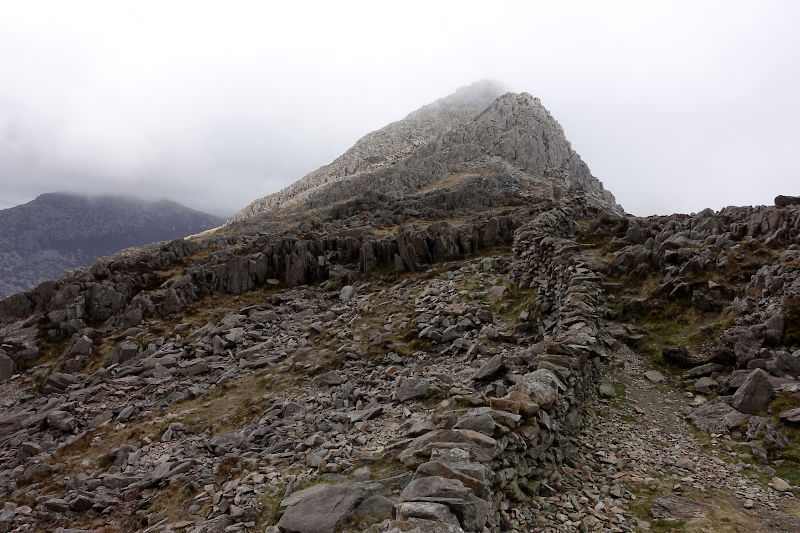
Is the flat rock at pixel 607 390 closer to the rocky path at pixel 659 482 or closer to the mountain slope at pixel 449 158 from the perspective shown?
→ the rocky path at pixel 659 482

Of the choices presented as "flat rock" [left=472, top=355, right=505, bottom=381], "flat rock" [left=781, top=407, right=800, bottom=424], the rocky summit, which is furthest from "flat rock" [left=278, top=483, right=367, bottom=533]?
"flat rock" [left=781, top=407, right=800, bottom=424]

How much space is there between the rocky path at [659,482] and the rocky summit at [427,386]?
5 cm

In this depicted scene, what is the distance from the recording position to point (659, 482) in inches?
353

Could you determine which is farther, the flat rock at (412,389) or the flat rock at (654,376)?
the flat rock at (412,389)

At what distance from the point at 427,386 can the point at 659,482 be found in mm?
7538

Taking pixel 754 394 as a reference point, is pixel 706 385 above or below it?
below

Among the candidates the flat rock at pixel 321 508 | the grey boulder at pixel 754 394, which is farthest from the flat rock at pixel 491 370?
the grey boulder at pixel 754 394

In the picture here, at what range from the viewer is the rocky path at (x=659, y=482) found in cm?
759

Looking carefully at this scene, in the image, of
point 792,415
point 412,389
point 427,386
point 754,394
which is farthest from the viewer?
point 412,389

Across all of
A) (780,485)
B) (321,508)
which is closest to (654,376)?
(780,485)

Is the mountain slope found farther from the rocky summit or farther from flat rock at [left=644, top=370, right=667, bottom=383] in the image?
flat rock at [left=644, top=370, right=667, bottom=383]

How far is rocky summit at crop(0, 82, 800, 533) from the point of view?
27.1ft

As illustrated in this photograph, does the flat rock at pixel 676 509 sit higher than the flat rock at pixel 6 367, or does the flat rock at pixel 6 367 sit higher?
the flat rock at pixel 6 367

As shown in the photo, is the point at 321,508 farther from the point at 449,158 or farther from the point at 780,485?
the point at 449,158
